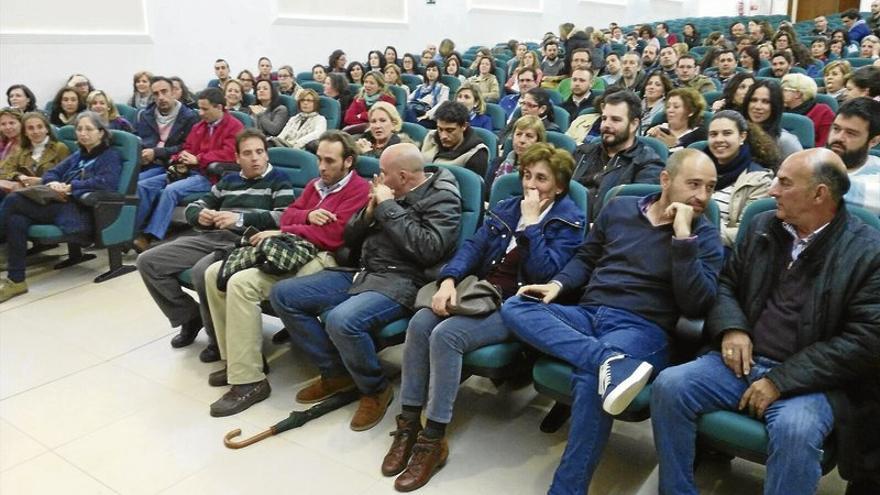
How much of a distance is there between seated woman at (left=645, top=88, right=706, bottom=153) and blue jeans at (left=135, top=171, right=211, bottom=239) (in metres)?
3.10

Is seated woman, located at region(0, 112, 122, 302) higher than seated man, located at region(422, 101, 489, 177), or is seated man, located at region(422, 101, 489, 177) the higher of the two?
seated man, located at region(422, 101, 489, 177)

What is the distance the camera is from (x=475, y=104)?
5.08 m

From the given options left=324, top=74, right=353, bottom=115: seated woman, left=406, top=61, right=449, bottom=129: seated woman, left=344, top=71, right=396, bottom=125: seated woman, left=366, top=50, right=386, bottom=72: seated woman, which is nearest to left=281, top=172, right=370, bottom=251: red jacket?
left=344, top=71, right=396, bottom=125: seated woman

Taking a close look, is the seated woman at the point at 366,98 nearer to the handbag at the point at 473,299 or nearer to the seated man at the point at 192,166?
the seated man at the point at 192,166

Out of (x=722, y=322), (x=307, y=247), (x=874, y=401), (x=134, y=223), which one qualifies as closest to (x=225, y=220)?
(x=307, y=247)

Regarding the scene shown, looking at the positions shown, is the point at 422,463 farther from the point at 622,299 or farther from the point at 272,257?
the point at 272,257

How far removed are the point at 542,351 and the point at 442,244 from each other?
0.69m

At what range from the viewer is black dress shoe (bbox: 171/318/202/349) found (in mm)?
3348

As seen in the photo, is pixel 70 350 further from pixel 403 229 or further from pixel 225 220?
pixel 403 229

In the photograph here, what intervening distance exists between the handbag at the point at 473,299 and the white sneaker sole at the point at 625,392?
0.57 m

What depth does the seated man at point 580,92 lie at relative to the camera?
17.0 feet

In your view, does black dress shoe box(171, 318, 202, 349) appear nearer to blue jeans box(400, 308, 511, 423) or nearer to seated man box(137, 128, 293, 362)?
seated man box(137, 128, 293, 362)

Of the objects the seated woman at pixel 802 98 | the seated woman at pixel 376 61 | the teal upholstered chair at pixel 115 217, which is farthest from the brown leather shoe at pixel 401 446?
the seated woman at pixel 376 61

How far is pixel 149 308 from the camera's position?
3838 millimetres
